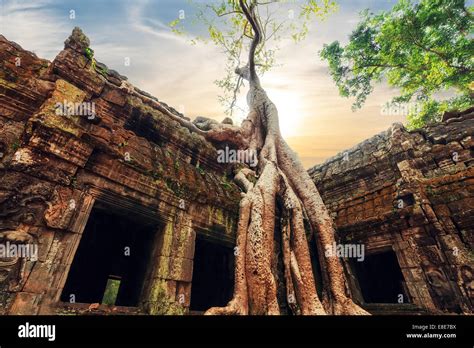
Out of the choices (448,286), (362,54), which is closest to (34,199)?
(448,286)

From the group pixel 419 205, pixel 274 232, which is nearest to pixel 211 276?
pixel 274 232

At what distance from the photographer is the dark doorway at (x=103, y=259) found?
461 centimetres

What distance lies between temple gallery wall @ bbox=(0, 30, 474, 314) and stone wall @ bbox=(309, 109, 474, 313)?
0.02m

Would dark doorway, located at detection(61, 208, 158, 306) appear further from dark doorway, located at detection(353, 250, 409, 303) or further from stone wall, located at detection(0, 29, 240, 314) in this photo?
dark doorway, located at detection(353, 250, 409, 303)

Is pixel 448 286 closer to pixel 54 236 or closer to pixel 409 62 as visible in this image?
pixel 54 236

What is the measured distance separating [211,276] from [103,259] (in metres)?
2.46

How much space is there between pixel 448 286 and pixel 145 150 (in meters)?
5.56

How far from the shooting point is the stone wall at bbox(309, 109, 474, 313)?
414 cm

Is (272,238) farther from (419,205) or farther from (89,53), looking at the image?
(89,53)

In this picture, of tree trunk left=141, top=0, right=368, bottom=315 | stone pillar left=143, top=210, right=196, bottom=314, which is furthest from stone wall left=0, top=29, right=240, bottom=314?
tree trunk left=141, top=0, right=368, bottom=315

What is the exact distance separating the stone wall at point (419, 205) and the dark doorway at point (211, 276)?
2735 mm

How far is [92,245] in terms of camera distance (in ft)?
17.0

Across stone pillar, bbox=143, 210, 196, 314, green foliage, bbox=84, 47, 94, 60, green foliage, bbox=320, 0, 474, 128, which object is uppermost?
green foliage, bbox=320, 0, 474, 128
